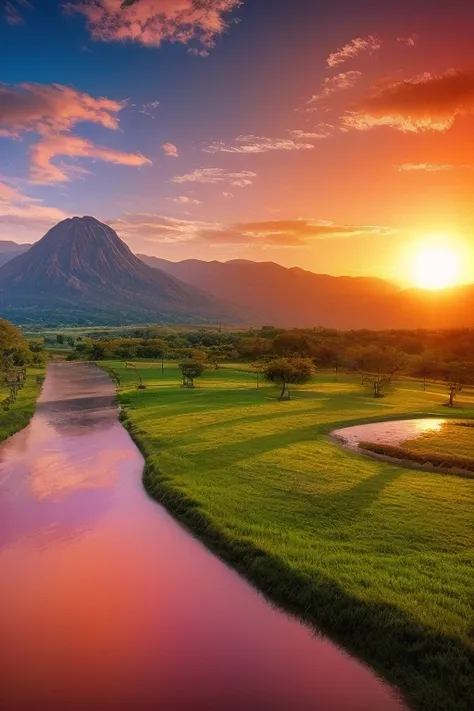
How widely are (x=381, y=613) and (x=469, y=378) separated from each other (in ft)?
244

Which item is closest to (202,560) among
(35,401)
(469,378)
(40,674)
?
(40,674)

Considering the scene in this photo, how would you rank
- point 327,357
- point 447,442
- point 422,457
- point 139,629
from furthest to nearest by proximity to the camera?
point 327,357 → point 447,442 → point 422,457 → point 139,629

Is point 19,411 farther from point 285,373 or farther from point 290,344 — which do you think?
point 290,344

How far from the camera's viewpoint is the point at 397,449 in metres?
32.8

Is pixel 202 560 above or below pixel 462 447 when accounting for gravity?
below

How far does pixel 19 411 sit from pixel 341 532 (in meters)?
43.7

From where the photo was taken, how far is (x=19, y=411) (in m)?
54.7

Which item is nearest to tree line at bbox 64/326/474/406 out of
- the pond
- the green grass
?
the pond

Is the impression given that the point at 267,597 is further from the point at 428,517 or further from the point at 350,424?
the point at 350,424

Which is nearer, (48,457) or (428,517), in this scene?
(428,517)

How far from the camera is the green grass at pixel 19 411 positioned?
46.0 metres

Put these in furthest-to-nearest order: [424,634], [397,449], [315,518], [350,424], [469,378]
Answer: [469,378] < [350,424] < [397,449] < [315,518] < [424,634]

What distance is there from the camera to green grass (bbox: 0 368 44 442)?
4600cm

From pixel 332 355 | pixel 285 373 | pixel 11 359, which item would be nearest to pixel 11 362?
pixel 11 359
